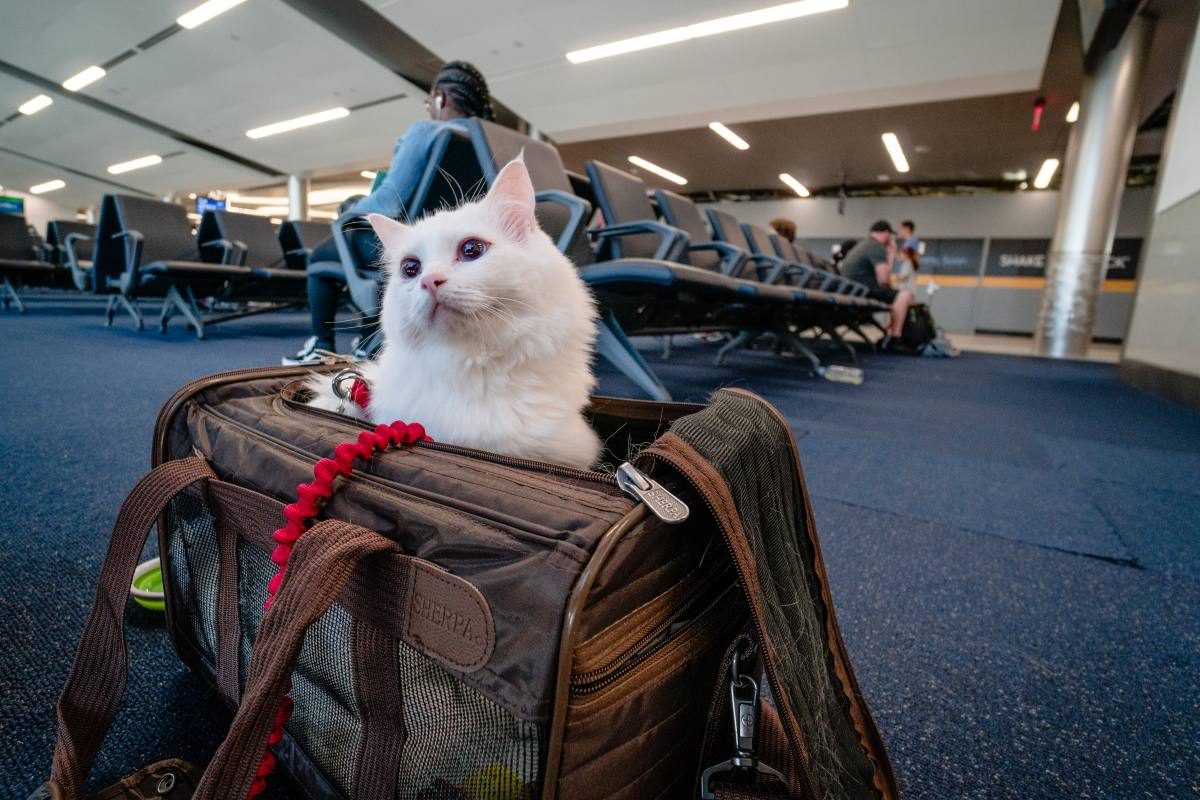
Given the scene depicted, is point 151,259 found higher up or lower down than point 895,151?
lower down

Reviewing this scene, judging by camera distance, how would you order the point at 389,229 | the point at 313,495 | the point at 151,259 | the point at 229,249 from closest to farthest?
1. the point at 313,495
2. the point at 389,229
3. the point at 151,259
4. the point at 229,249

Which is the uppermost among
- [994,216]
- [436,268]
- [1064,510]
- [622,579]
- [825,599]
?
[994,216]

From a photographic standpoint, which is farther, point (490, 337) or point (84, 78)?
point (84, 78)

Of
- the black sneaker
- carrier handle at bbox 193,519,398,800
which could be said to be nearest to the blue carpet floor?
carrier handle at bbox 193,519,398,800

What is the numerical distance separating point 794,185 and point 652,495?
13510 mm

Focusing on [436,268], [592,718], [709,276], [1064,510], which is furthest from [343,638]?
[709,276]

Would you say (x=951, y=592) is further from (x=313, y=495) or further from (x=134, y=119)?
(x=134, y=119)

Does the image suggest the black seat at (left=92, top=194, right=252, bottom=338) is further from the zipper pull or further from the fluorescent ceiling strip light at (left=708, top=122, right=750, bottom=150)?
the fluorescent ceiling strip light at (left=708, top=122, right=750, bottom=150)

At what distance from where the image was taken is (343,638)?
0.43 meters

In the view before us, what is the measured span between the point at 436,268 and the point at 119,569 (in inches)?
15.7

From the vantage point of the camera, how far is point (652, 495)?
35cm

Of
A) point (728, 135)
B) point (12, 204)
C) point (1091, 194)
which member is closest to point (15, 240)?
point (728, 135)

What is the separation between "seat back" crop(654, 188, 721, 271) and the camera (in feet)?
10.6

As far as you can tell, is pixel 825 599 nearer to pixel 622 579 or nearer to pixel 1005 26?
pixel 622 579
